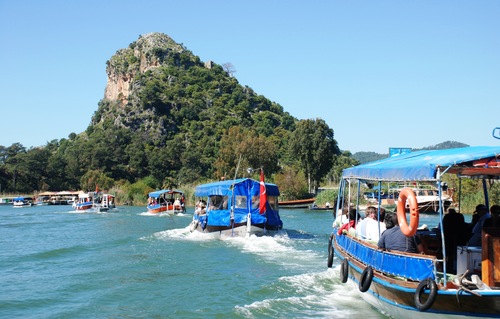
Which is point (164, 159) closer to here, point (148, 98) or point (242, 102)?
point (148, 98)

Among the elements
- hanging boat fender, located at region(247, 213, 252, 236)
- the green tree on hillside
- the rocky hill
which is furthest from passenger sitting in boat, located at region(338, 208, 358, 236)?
the rocky hill

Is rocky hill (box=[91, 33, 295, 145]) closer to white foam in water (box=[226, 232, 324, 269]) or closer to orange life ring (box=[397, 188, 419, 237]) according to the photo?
white foam in water (box=[226, 232, 324, 269])

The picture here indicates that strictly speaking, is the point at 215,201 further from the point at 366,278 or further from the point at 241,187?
the point at 366,278

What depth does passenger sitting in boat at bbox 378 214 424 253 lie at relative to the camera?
1058 centimetres

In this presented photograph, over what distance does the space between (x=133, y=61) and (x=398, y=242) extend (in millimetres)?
171252

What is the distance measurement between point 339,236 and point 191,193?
57484mm

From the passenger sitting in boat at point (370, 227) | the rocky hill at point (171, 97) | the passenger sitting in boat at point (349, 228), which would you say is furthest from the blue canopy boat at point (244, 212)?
the rocky hill at point (171, 97)

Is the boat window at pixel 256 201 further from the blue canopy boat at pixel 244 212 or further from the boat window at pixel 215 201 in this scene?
the boat window at pixel 215 201

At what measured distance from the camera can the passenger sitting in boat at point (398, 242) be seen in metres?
10.6

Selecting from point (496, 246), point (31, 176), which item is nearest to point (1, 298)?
point (496, 246)

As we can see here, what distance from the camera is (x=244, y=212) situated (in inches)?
1062

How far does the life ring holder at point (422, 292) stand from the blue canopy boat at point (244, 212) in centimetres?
1718

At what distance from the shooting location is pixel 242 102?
496 feet

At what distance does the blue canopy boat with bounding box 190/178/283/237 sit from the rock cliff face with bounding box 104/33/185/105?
458 feet
